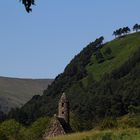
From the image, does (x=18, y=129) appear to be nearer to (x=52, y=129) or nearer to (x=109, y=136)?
(x=52, y=129)

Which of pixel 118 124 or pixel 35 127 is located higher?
pixel 35 127

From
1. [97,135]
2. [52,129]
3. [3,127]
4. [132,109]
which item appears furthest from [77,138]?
[132,109]

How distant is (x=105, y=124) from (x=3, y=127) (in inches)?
3138

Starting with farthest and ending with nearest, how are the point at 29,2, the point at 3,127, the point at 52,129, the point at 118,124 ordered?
the point at 3,127
the point at 52,129
the point at 118,124
the point at 29,2

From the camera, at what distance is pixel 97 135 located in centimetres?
2895

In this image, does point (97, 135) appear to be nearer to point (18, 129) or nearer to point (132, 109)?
point (18, 129)

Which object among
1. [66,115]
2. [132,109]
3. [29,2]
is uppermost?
[132,109]

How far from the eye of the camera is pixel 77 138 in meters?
31.4

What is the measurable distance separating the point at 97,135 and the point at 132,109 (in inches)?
6519

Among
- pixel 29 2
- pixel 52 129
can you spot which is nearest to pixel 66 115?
pixel 52 129

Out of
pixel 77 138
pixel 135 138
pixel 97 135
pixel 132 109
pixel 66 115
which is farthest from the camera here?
pixel 132 109

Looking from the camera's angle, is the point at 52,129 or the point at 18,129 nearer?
the point at 52,129

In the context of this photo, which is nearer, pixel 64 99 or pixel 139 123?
pixel 139 123

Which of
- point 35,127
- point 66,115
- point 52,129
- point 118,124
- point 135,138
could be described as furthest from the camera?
point 35,127
